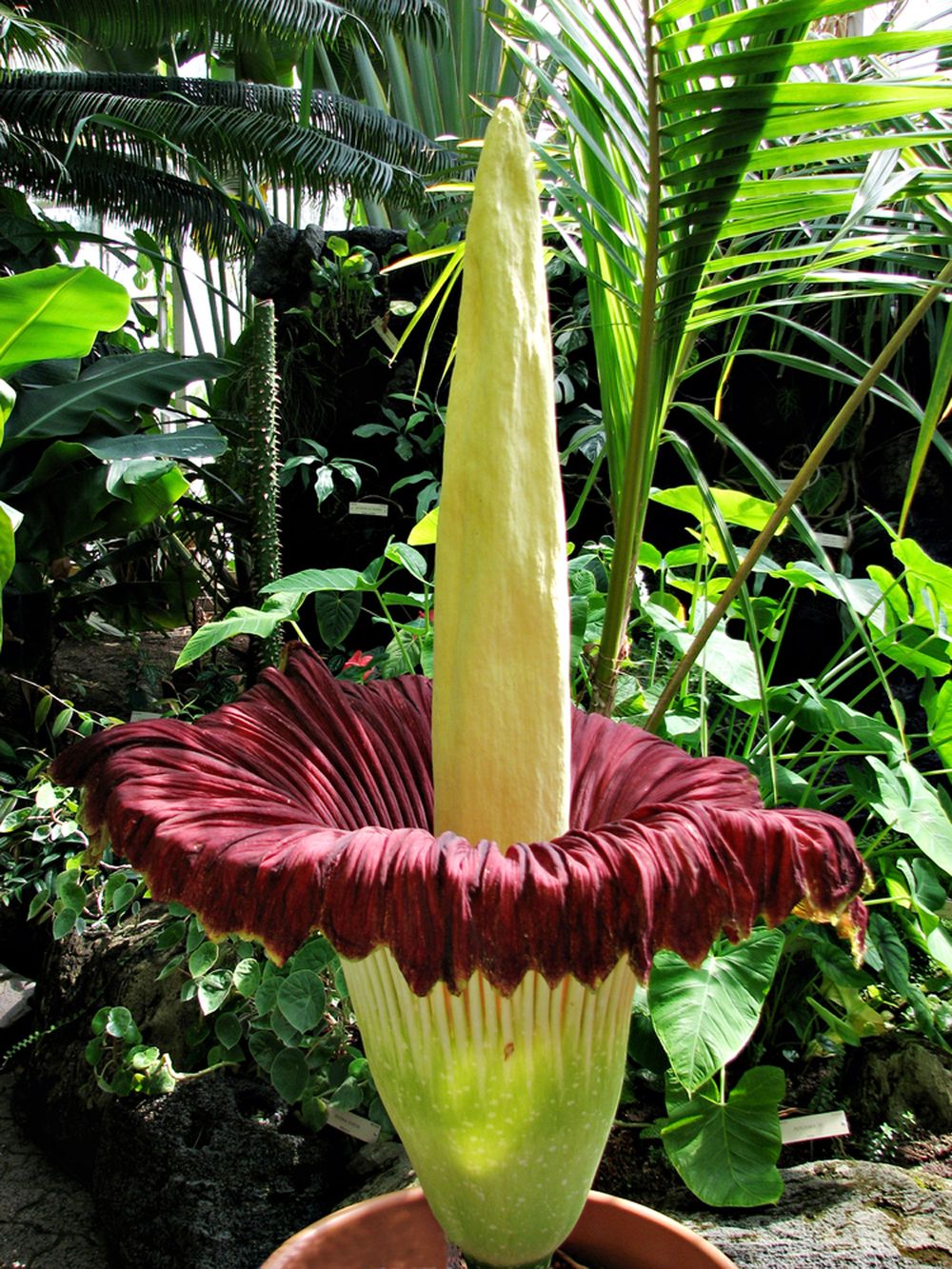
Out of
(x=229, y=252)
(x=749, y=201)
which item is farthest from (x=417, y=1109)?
(x=229, y=252)

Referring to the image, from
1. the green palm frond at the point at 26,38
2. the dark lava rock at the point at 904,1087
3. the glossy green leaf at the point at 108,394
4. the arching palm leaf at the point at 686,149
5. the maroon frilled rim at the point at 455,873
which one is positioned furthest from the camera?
the green palm frond at the point at 26,38

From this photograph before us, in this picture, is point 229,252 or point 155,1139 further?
point 229,252

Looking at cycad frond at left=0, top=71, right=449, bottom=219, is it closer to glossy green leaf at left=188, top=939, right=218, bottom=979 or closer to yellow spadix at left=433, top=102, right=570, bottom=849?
glossy green leaf at left=188, top=939, right=218, bottom=979

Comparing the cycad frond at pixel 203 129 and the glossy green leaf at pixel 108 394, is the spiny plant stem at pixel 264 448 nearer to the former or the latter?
the glossy green leaf at pixel 108 394

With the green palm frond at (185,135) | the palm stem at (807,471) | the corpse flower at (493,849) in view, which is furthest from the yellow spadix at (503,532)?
the green palm frond at (185,135)

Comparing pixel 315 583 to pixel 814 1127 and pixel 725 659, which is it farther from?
pixel 814 1127

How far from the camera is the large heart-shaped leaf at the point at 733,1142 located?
1022 millimetres

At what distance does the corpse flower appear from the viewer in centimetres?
43

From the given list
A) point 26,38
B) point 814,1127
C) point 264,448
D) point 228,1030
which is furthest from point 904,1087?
point 26,38

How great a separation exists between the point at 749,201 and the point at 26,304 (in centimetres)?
199

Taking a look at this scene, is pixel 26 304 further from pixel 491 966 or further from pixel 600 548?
pixel 491 966

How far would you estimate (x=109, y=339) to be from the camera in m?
4.41

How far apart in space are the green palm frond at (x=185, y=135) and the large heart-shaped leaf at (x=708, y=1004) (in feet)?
21.9

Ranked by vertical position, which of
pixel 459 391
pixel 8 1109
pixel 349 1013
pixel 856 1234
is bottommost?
pixel 8 1109
